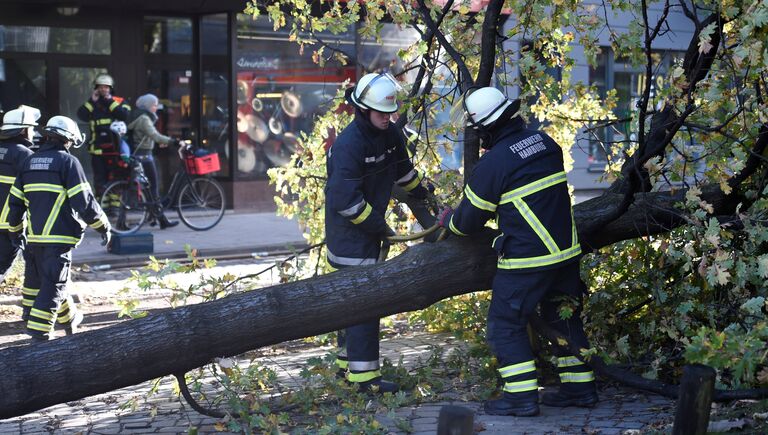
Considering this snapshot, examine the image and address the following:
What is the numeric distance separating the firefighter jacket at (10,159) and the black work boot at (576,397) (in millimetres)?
4605

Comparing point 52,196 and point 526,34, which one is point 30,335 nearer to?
point 52,196

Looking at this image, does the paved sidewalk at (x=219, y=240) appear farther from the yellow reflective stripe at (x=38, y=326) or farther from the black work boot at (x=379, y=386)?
the black work boot at (x=379, y=386)

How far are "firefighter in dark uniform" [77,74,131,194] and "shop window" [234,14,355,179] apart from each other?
2478mm

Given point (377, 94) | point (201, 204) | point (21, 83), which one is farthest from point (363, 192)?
point (21, 83)

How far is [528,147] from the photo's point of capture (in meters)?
5.34

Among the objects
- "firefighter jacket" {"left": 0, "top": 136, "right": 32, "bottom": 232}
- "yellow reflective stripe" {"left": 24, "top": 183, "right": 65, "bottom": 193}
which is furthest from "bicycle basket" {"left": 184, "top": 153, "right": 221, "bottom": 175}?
"yellow reflective stripe" {"left": 24, "top": 183, "right": 65, "bottom": 193}

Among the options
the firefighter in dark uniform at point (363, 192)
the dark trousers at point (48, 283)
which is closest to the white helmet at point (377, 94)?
the firefighter in dark uniform at point (363, 192)

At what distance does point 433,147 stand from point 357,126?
1.42 meters

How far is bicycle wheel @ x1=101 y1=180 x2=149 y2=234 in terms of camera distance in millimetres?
12961

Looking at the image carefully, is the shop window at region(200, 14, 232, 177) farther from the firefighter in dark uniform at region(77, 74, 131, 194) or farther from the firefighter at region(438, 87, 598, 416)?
the firefighter at region(438, 87, 598, 416)

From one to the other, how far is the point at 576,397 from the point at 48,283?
13.1 feet

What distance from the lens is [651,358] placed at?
582cm

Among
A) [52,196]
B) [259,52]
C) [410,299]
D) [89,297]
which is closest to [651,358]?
[410,299]

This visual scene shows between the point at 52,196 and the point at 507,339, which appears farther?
the point at 52,196
